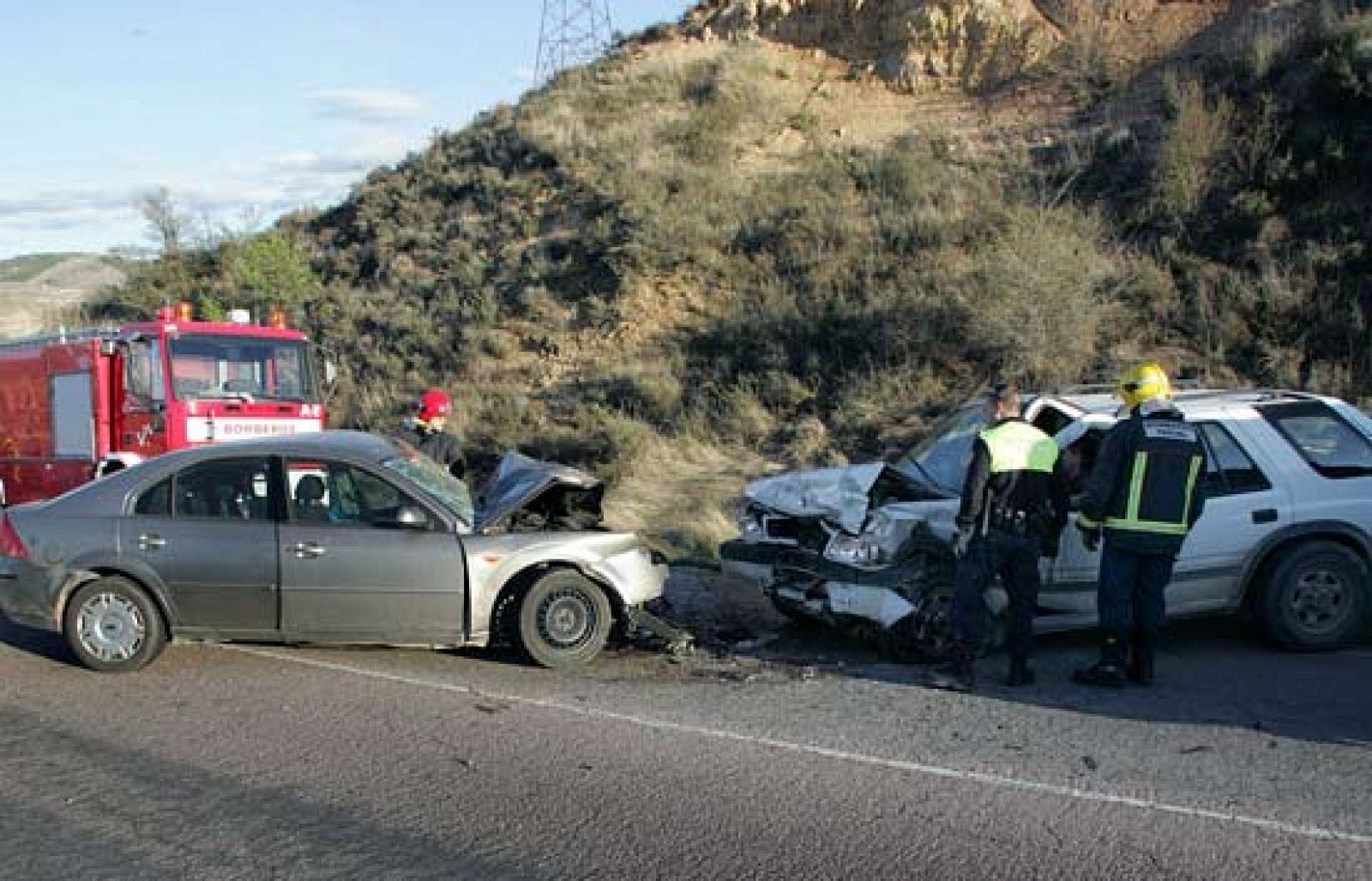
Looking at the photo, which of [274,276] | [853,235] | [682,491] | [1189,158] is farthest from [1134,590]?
[274,276]

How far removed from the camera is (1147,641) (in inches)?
269

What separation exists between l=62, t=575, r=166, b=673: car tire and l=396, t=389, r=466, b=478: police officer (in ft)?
9.25

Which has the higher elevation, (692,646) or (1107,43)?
(1107,43)

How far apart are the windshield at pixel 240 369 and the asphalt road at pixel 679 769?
5.11 m

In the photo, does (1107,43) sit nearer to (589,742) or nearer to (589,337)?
(589,337)

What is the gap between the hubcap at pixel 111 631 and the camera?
23.9 feet

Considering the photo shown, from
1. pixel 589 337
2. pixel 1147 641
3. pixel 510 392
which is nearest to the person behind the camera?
pixel 1147 641

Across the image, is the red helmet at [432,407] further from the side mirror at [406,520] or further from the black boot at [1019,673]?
the black boot at [1019,673]

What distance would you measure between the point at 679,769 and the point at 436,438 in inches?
199

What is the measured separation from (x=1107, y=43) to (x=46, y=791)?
23337mm

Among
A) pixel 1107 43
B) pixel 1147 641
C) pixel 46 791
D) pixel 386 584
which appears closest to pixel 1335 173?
pixel 1107 43

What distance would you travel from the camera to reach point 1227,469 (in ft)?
24.9

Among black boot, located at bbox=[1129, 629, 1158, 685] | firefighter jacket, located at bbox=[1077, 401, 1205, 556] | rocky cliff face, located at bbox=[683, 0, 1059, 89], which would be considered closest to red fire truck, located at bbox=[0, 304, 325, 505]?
firefighter jacket, located at bbox=[1077, 401, 1205, 556]

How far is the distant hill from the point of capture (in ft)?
104
